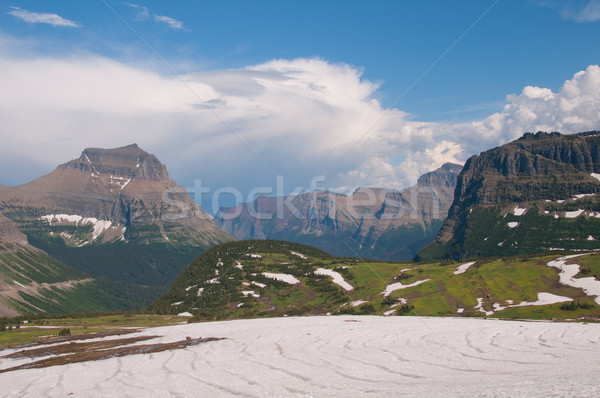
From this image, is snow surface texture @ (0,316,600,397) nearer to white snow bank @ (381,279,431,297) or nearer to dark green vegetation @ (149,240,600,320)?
dark green vegetation @ (149,240,600,320)

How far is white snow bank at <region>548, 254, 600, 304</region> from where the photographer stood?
12005 centimetres

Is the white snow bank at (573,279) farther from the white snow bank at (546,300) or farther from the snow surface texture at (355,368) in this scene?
the snow surface texture at (355,368)

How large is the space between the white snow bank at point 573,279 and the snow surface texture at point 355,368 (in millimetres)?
78887

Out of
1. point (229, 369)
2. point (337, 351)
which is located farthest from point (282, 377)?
point (337, 351)

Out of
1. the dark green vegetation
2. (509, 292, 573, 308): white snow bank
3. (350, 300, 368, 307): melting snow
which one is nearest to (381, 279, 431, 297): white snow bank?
the dark green vegetation

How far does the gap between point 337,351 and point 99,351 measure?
34785 mm

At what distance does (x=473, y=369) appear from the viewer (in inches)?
1326

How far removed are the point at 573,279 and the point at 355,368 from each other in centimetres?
13314

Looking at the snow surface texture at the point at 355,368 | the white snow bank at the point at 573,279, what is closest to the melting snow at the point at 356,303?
the white snow bank at the point at 573,279

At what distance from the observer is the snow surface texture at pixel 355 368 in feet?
91.0

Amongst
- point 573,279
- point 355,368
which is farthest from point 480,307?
point 355,368

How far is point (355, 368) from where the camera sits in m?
36.7

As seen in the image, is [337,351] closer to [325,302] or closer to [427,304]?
[427,304]

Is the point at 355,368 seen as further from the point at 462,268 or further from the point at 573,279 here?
the point at 462,268
